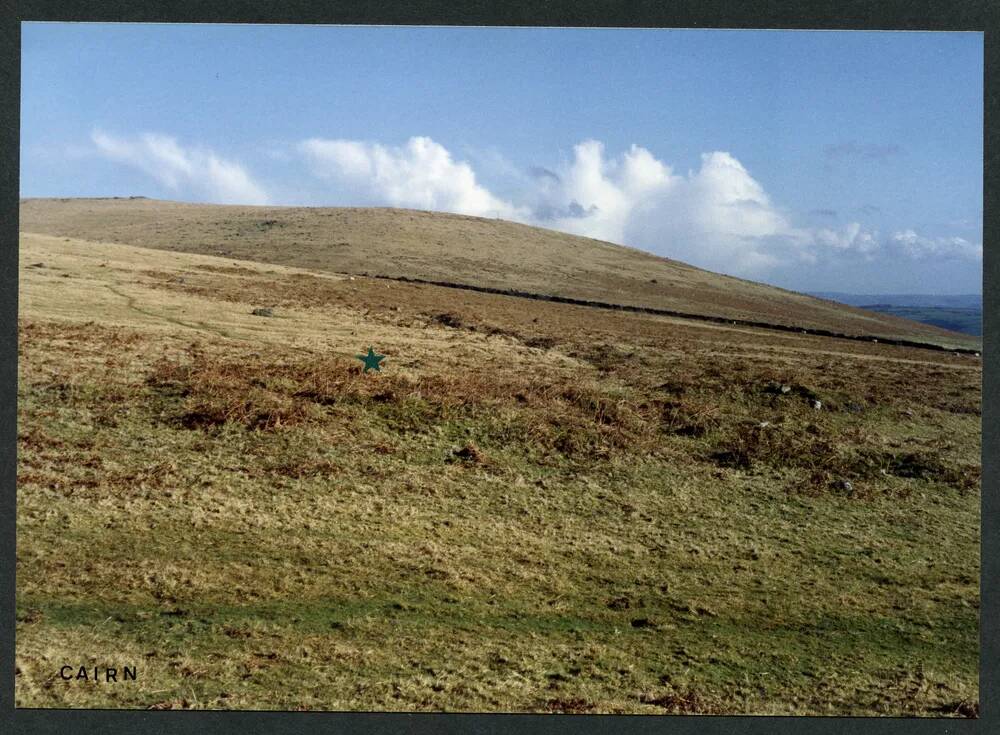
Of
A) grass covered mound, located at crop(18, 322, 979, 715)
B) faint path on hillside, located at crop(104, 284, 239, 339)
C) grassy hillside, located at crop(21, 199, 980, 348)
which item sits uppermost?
grassy hillside, located at crop(21, 199, 980, 348)

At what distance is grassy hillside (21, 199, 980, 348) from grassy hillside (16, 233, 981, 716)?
A: 22.4 meters

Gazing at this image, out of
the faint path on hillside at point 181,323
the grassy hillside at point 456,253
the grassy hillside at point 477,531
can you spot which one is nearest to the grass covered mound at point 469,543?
the grassy hillside at point 477,531

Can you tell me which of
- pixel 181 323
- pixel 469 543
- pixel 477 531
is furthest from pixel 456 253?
pixel 469 543

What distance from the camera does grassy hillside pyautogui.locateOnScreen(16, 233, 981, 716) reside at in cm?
Result: 759

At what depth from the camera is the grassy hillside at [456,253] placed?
48781 millimetres

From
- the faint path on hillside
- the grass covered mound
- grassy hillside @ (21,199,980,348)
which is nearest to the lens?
the grass covered mound

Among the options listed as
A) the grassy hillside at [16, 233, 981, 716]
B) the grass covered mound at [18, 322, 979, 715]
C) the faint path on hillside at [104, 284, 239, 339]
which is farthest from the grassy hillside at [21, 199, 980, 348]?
the faint path on hillside at [104, 284, 239, 339]

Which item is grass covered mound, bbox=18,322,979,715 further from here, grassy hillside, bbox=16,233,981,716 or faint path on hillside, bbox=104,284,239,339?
faint path on hillside, bbox=104,284,239,339

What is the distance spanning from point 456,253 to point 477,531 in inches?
2076

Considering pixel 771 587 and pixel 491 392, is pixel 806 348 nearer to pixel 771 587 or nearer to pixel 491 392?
pixel 491 392

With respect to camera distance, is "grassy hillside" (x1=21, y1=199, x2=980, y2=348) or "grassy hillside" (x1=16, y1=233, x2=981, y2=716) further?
"grassy hillside" (x1=21, y1=199, x2=980, y2=348)

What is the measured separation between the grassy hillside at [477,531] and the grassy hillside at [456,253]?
22433mm

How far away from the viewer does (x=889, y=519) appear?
12656 millimetres

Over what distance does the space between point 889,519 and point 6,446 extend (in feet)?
43.4
